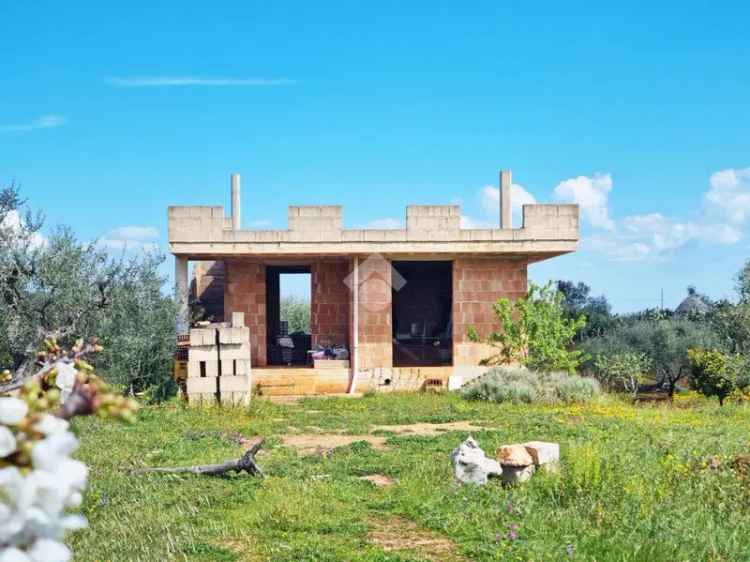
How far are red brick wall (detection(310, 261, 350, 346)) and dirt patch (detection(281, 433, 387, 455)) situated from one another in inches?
365

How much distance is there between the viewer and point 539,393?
17.7 m

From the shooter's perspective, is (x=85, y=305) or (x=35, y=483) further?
(x=85, y=305)

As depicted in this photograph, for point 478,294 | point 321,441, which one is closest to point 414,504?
point 321,441

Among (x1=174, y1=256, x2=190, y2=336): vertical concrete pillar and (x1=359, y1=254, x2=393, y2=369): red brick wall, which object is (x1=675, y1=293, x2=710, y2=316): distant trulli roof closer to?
(x1=359, y1=254, x2=393, y2=369): red brick wall

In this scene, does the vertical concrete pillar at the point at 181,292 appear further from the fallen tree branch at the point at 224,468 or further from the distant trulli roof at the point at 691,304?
the distant trulli roof at the point at 691,304

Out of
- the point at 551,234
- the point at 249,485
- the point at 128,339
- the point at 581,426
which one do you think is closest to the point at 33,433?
the point at 249,485

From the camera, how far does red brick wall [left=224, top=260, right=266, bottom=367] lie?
21797 mm

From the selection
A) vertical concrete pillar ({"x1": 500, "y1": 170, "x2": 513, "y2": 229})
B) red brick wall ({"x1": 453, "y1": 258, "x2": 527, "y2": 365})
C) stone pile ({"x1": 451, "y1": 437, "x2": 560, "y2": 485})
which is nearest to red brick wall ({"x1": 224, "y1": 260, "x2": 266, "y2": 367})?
red brick wall ({"x1": 453, "y1": 258, "x2": 527, "y2": 365})

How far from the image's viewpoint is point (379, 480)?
30.7 feet

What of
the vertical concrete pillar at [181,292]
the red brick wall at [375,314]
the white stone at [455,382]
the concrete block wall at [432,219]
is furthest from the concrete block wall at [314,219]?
the white stone at [455,382]

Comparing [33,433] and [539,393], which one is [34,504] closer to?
[33,433]

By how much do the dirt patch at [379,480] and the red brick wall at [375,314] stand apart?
37.1 ft

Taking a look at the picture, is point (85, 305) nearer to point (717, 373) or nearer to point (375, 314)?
point (375, 314)

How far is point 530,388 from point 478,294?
4349 mm
